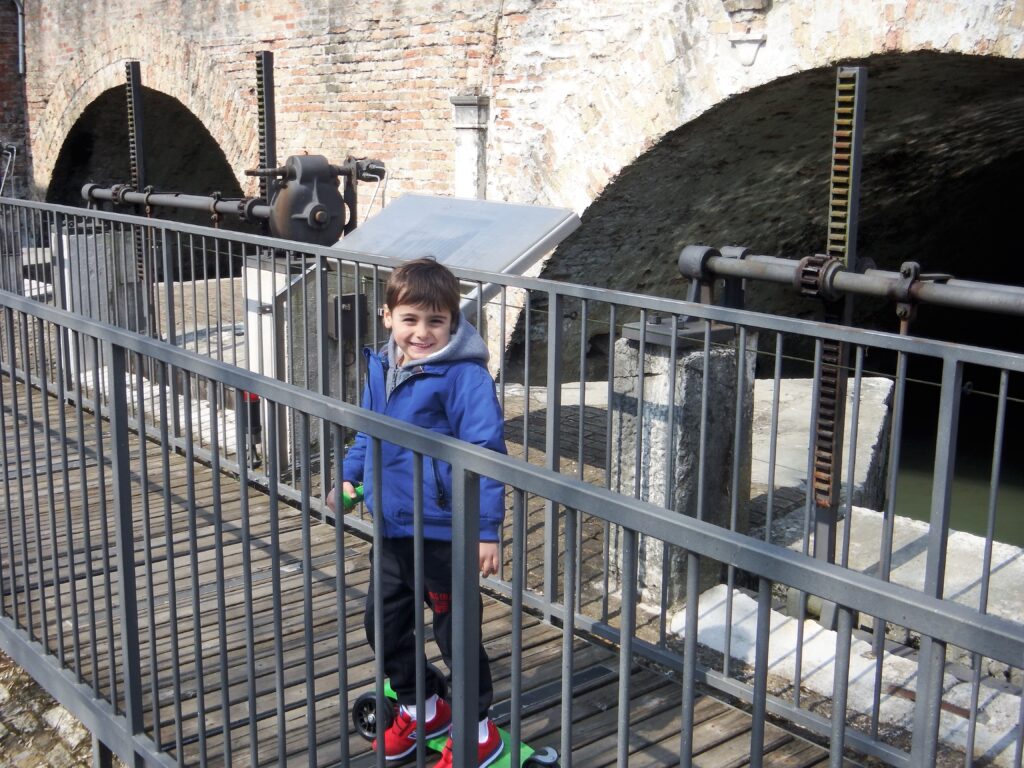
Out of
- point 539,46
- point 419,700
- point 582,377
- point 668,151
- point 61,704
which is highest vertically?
point 539,46

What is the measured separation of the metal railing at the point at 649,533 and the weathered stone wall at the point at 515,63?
89.2 inches

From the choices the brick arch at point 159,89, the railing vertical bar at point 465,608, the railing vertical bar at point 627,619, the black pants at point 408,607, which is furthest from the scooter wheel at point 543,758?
the brick arch at point 159,89

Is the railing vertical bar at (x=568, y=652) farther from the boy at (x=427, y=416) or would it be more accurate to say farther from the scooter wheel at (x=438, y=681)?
the scooter wheel at (x=438, y=681)

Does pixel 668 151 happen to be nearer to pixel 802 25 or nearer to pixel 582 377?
pixel 802 25

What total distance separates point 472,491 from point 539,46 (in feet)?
22.9

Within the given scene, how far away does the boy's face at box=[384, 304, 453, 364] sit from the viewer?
278 centimetres

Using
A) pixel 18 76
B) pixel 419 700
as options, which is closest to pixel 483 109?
pixel 419 700

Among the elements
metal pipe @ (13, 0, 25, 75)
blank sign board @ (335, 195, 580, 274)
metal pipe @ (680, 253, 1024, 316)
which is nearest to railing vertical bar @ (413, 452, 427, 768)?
metal pipe @ (680, 253, 1024, 316)

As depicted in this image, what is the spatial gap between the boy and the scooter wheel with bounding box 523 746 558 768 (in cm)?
10

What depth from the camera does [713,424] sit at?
159 inches

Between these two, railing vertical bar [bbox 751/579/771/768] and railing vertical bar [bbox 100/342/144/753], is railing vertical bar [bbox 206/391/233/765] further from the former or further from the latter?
railing vertical bar [bbox 751/579/771/768]

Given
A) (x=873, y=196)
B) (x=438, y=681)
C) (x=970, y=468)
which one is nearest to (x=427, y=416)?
(x=438, y=681)

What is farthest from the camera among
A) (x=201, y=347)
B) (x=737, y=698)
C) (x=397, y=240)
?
(x=201, y=347)

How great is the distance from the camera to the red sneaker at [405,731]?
9.73 ft
